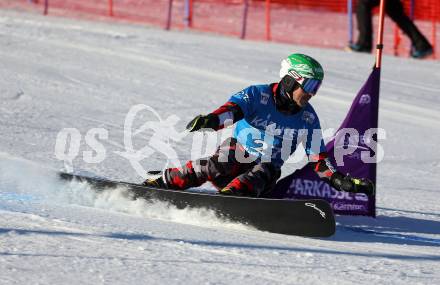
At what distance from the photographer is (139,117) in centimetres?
1084

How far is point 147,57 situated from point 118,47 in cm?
83

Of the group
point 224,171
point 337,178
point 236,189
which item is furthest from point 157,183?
point 337,178

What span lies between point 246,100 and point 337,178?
2.78 ft

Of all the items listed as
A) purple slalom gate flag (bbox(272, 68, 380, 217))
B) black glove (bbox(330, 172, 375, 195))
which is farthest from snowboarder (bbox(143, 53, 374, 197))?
purple slalom gate flag (bbox(272, 68, 380, 217))

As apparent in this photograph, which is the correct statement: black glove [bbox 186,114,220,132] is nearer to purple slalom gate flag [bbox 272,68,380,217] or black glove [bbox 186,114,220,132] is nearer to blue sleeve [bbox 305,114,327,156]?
blue sleeve [bbox 305,114,327,156]

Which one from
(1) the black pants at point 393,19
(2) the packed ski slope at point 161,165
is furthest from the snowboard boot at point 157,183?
(1) the black pants at point 393,19

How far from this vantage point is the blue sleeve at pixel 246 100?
656cm

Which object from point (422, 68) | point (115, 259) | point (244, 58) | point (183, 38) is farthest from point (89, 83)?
point (115, 259)

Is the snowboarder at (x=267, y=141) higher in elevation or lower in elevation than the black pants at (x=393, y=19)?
lower

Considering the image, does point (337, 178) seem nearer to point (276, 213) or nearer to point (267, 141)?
point (267, 141)

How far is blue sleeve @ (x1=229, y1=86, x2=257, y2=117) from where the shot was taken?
6559 millimetres

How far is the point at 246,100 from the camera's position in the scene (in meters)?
6.59

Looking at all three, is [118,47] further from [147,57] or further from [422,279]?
[422,279]

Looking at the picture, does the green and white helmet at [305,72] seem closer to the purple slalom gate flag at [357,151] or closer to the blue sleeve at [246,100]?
the blue sleeve at [246,100]
